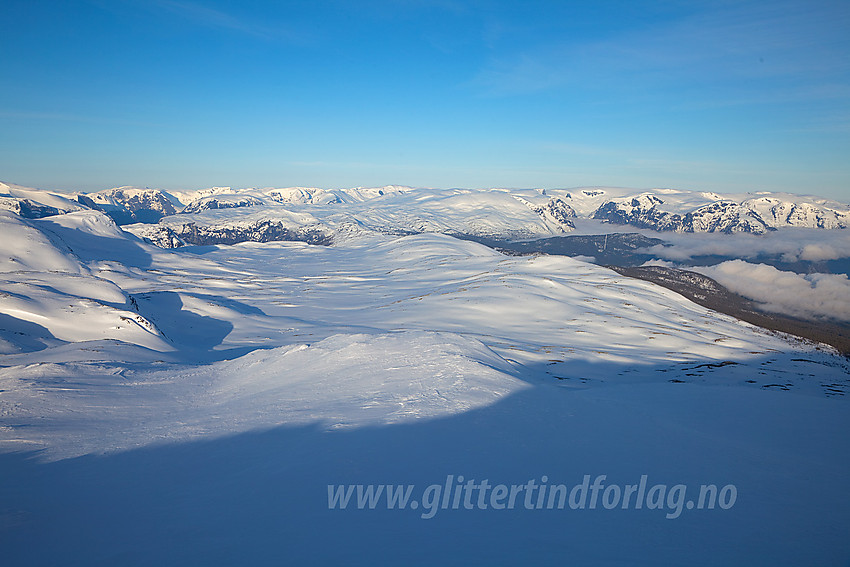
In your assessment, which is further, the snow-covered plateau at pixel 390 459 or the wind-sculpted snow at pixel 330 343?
the wind-sculpted snow at pixel 330 343

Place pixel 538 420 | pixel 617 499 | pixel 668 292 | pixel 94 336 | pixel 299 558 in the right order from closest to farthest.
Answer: pixel 299 558 → pixel 617 499 → pixel 538 420 → pixel 94 336 → pixel 668 292

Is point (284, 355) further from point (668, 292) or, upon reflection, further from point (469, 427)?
point (668, 292)

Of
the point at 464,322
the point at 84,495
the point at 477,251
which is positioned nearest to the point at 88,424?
the point at 84,495

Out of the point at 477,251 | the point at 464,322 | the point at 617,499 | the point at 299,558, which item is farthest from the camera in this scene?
the point at 477,251

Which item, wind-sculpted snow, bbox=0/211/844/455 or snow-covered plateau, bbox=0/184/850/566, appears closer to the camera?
snow-covered plateau, bbox=0/184/850/566

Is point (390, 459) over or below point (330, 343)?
over

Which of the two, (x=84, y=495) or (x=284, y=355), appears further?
(x=284, y=355)

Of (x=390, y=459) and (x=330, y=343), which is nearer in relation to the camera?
(x=390, y=459)

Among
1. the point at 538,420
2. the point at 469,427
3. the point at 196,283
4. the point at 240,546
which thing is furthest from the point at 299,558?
the point at 196,283

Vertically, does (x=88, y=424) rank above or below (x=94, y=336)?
above
